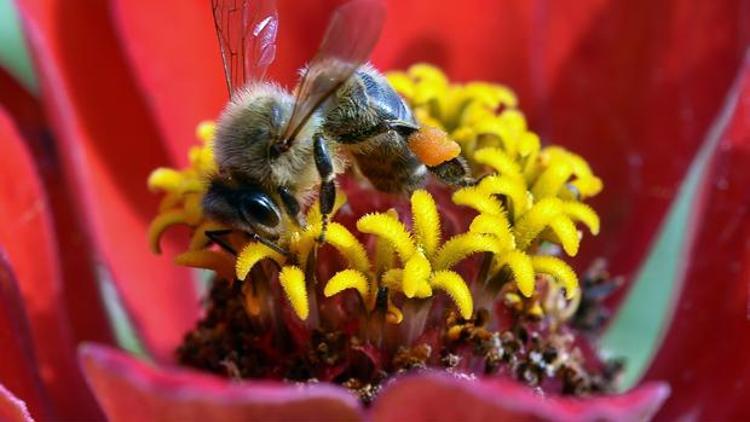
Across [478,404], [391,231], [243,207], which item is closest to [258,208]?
[243,207]

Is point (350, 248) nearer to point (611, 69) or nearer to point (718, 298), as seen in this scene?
point (718, 298)

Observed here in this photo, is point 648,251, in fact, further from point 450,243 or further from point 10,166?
point 10,166

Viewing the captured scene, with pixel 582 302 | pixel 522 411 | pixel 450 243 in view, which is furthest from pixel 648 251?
pixel 522 411

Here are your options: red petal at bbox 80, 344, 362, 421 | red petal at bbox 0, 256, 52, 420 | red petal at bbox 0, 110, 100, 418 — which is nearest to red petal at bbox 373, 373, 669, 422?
red petal at bbox 80, 344, 362, 421

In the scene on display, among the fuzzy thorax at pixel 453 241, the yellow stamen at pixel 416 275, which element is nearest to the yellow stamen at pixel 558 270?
the fuzzy thorax at pixel 453 241

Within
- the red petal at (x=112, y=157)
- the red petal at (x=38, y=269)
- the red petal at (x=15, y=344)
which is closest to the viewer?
the red petal at (x=15, y=344)

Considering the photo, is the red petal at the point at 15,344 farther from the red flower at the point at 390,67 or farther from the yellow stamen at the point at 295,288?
the yellow stamen at the point at 295,288

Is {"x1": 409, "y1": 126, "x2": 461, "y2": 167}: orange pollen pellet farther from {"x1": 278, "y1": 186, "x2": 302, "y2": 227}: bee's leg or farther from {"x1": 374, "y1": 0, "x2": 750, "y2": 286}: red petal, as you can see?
{"x1": 374, "y1": 0, "x2": 750, "y2": 286}: red petal
